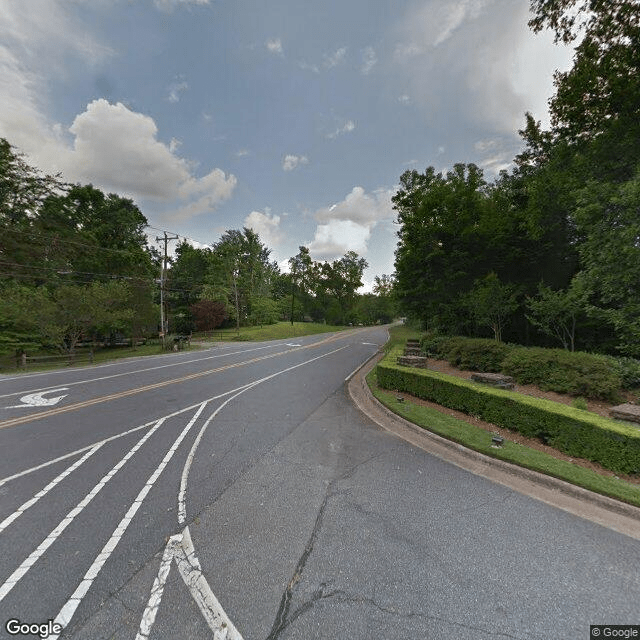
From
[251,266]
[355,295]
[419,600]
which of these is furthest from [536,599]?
[355,295]

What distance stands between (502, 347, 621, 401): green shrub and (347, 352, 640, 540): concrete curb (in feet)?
15.9

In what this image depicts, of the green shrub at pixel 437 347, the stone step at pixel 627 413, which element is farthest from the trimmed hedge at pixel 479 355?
the stone step at pixel 627 413

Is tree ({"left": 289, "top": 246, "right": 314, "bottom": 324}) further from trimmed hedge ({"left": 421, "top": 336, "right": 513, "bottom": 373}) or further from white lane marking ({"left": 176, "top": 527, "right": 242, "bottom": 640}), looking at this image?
white lane marking ({"left": 176, "top": 527, "right": 242, "bottom": 640})

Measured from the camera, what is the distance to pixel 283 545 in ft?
10.4

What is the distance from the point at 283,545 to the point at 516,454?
4.58 meters

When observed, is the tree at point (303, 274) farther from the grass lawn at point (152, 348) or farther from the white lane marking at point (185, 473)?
the white lane marking at point (185, 473)

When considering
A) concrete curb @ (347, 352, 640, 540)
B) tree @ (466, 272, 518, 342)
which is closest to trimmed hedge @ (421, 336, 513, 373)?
tree @ (466, 272, 518, 342)

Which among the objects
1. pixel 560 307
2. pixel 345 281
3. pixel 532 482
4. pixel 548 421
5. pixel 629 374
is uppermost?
pixel 345 281

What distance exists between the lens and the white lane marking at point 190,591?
2258 millimetres

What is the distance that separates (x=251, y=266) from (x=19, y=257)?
119ft

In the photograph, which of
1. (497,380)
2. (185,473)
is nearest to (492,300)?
(497,380)

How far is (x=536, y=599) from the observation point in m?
2.54

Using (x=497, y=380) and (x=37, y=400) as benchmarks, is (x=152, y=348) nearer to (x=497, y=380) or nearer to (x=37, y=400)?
(x=37, y=400)

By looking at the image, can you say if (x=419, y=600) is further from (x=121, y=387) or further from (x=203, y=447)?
(x=121, y=387)
